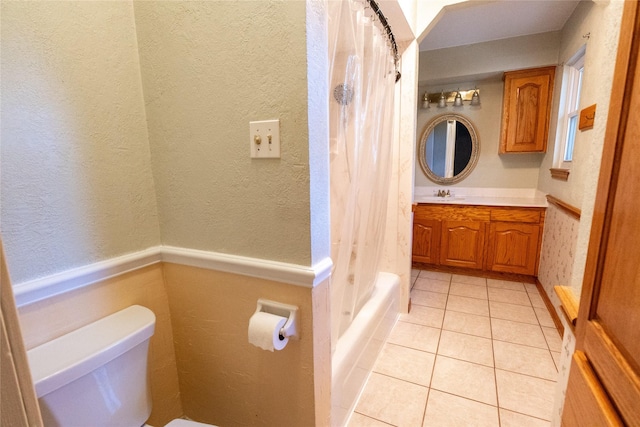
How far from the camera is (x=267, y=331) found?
93 cm

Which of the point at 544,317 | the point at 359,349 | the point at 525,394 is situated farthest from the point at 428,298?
the point at 359,349

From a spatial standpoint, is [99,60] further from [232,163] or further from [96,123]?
[232,163]

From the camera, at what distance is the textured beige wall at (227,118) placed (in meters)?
0.88

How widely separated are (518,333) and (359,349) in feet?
4.49

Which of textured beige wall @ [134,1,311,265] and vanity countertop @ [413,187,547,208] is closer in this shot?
textured beige wall @ [134,1,311,265]

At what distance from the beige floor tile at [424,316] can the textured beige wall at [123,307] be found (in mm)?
1709

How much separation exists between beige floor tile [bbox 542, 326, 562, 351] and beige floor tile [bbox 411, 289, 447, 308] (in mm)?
708

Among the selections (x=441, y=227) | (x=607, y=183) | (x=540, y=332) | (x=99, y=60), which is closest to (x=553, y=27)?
(x=441, y=227)

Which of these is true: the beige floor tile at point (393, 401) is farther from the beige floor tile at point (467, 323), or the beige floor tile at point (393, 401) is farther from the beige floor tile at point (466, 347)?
the beige floor tile at point (467, 323)

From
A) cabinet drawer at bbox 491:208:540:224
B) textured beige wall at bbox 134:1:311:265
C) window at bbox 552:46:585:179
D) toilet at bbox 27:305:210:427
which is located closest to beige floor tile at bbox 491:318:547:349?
cabinet drawer at bbox 491:208:540:224

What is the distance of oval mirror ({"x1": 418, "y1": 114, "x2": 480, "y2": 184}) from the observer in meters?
3.45

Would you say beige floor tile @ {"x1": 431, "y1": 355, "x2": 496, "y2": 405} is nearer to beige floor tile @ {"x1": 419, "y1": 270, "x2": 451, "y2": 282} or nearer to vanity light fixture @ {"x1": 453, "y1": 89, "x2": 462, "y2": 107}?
beige floor tile @ {"x1": 419, "y1": 270, "x2": 451, "y2": 282}

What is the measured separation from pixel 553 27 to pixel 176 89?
341 cm

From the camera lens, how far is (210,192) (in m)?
1.06
